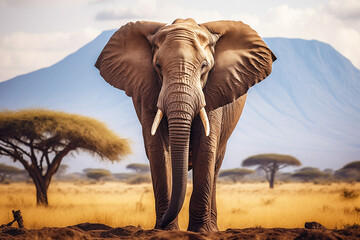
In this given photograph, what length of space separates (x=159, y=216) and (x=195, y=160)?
98 cm

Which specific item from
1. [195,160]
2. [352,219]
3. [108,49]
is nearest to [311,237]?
[195,160]

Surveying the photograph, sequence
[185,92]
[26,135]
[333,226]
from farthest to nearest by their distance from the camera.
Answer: [26,135] < [333,226] < [185,92]

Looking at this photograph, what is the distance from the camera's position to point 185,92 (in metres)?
6.98

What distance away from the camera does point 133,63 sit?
8.05m

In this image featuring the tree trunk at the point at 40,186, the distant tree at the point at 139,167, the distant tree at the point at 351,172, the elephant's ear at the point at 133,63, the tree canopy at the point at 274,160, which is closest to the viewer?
the elephant's ear at the point at 133,63

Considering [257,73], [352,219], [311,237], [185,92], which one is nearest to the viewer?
[311,237]

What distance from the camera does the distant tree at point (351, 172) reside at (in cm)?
4916

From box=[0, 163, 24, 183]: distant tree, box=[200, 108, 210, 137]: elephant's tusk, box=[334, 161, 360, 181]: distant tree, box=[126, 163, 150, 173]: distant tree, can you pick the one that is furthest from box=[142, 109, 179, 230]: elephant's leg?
box=[126, 163, 150, 173]: distant tree

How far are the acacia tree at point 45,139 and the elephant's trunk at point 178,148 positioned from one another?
1219 centimetres

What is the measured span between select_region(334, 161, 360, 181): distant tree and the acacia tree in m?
33.9

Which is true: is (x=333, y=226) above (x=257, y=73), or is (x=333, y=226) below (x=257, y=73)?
below

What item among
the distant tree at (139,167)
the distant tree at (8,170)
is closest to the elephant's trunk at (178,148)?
the distant tree at (8,170)

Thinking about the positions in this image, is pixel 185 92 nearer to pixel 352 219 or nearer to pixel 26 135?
pixel 352 219

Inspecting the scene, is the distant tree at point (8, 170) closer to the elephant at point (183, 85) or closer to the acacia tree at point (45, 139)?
the acacia tree at point (45, 139)
